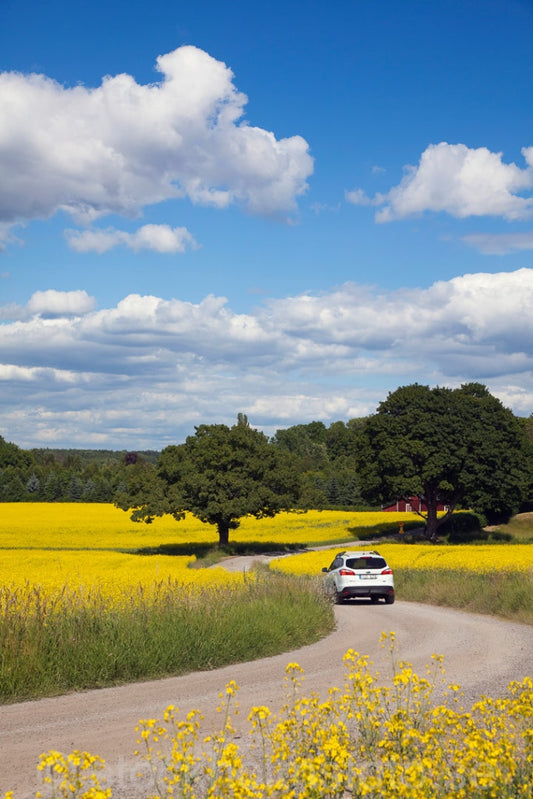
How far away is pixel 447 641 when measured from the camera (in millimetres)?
16000

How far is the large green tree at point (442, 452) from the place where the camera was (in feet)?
205

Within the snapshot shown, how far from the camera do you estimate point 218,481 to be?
52844mm

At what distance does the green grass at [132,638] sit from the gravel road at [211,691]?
47cm

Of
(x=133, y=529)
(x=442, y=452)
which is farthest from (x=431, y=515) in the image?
(x=133, y=529)

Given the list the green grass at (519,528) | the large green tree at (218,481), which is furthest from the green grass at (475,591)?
the green grass at (519,528)

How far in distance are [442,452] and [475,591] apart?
39790 millimetres

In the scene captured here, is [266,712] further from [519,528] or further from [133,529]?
[519,528]

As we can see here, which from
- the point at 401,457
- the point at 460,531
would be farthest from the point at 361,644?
the point at 460,531

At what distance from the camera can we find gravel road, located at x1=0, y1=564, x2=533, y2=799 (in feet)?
25.4

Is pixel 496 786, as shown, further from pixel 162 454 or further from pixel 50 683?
pixel 162 454

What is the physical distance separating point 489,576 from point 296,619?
1189cm

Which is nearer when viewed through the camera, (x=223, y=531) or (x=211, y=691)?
(x=211, y=691)

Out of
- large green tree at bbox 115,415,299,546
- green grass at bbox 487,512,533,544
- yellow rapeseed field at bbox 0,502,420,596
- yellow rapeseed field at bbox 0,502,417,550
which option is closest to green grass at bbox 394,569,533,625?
yellow rapeseed field at bbox 0,502,420,596

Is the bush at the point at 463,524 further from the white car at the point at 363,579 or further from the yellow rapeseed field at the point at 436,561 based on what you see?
the white car at the point at 363,579
